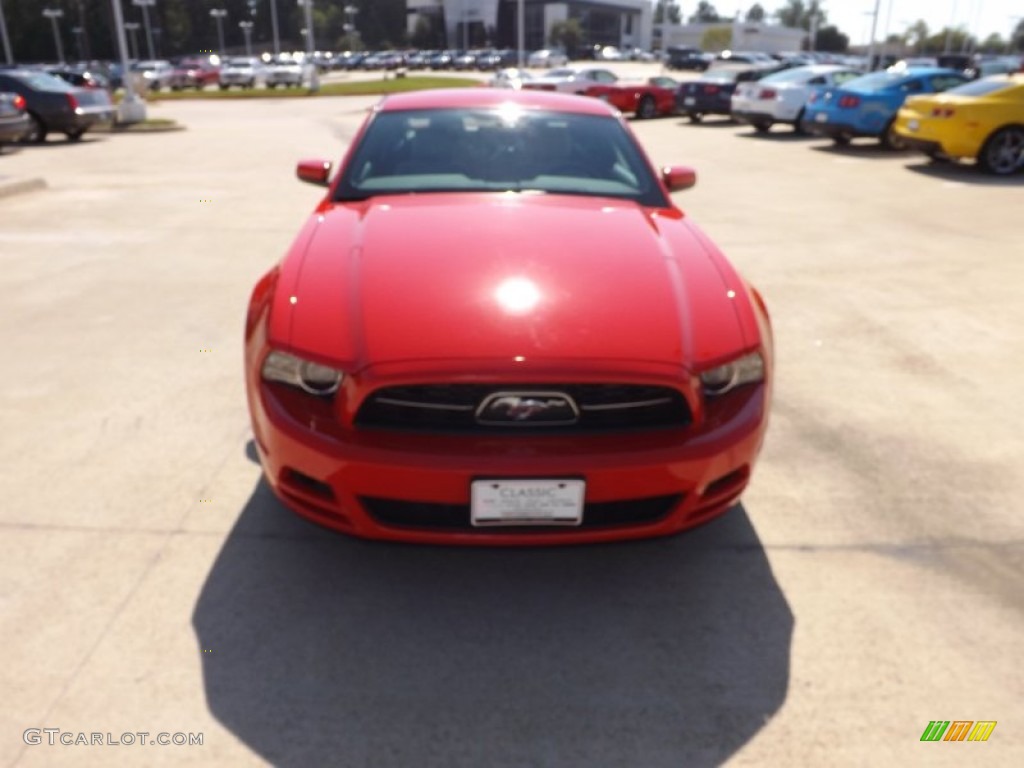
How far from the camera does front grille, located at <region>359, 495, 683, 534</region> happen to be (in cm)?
274

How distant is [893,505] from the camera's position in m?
3.75

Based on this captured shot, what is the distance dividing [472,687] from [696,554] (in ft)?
3.71

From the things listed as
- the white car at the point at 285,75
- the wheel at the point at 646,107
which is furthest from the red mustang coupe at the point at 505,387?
the white car at the point at 285,75

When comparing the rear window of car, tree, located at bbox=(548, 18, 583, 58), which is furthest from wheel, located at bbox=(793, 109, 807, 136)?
tree, located at bbox=(548, 18, 583, 58)

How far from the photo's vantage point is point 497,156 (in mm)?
4363

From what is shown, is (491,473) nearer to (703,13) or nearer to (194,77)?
(194,77)

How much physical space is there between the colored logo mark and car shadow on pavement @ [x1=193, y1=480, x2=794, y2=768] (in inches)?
16.2

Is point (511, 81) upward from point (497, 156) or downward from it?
downward

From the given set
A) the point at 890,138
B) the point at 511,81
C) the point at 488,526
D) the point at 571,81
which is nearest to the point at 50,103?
the point at 571,81

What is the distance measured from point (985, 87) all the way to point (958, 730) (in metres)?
13.3

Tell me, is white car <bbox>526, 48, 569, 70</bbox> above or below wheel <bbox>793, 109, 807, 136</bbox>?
below

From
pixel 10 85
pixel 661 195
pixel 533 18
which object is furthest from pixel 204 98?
pixel 533 18

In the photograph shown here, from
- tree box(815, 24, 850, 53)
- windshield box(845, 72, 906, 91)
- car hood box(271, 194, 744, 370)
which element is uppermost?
car hood box(271, 194, 744, 370)

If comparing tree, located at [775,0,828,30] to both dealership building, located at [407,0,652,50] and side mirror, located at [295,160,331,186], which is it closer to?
dealership building, located at [407,0,652,50]
